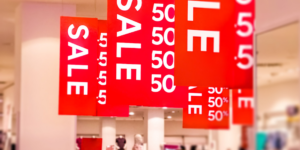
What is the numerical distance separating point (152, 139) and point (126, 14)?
27.6 feet

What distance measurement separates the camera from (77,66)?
6102mm

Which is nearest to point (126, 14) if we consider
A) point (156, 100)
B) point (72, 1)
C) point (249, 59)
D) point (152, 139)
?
point (156, 100)

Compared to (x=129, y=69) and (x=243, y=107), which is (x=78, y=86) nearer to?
(x=129, y=69)

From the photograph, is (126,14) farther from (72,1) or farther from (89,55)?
(72,1)

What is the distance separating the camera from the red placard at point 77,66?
19.7 ft

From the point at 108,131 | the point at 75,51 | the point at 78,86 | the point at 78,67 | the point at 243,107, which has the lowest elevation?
the point at 108,131

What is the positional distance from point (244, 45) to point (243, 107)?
43 centimetres

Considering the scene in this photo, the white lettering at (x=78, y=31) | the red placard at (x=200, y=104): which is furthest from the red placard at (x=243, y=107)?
the white lettering at (x=78, y=31)

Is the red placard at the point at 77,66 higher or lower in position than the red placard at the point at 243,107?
higher

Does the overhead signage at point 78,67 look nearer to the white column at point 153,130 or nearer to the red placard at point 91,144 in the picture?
the red placard at point 91,144

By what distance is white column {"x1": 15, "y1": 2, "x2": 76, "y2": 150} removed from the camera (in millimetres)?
7371

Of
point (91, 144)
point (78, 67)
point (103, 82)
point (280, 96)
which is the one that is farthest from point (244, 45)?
point (91, 144)

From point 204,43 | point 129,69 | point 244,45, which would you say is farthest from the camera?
point 129,69

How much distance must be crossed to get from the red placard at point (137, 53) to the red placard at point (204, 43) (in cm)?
70
